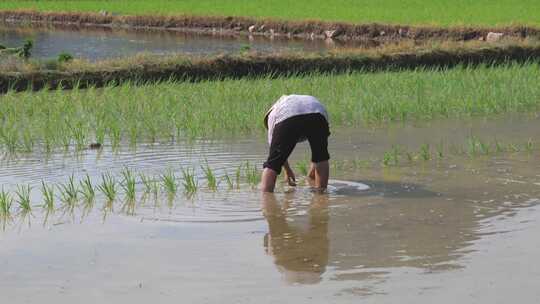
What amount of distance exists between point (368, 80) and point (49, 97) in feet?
10.9

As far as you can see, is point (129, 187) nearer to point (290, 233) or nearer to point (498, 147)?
point (290, 233)

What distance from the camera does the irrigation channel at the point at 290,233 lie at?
12.6 feet

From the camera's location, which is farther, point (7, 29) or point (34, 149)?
point (7, 29)

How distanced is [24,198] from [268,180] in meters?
1.31

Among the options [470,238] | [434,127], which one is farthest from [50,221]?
[434,127]

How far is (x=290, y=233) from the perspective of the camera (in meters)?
4.85

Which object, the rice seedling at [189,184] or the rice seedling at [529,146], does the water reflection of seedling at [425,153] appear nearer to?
the rice seedling at [529,146]

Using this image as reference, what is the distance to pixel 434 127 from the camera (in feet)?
27.7

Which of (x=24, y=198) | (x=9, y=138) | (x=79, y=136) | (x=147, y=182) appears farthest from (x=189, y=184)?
(x=9, y=138)

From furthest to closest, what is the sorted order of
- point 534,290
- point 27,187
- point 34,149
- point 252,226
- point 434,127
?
point 434,127, point 34,149, point 27,187, point 252,226, point 534,290

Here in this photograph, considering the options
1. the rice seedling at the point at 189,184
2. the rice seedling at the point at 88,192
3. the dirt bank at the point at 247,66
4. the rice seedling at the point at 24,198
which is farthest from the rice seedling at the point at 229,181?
the dirt bank at the point at 247,66

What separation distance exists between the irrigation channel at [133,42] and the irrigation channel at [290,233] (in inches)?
408

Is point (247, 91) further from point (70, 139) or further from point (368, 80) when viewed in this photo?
point (70, 139)

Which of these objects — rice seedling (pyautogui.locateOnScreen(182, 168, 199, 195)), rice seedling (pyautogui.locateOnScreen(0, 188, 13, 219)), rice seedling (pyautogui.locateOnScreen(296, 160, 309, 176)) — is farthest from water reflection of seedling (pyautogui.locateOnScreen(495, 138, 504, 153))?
rice seedling (pyautogui.locateOnScreen(0, 188, 13, 219))
